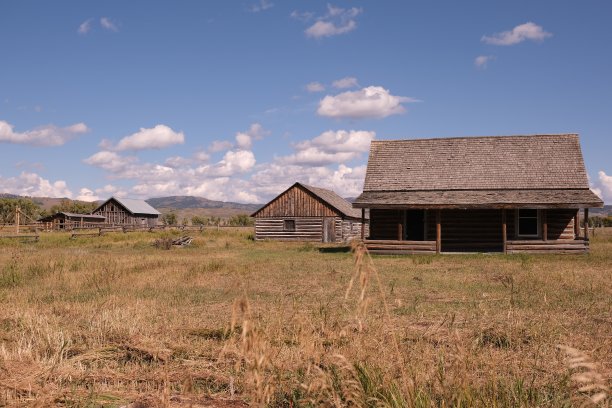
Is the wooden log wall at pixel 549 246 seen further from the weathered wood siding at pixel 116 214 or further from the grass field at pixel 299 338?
the weathered wood siding at pixel 116 214

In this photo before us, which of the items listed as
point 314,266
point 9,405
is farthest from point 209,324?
point 314,266

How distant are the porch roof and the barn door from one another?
12836 millimetres

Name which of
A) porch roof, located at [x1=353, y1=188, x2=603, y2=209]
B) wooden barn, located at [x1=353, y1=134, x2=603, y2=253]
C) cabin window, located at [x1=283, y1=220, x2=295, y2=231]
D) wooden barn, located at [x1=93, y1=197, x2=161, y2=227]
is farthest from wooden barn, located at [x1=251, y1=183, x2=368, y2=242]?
wooden barn, located at [x1=93, y1=197, x2=161, y2=227]

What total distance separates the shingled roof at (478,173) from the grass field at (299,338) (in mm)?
8718

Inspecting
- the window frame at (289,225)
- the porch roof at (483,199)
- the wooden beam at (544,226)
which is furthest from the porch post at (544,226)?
the window frame at (289,225)

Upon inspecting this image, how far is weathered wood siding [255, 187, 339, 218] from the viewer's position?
129 feet

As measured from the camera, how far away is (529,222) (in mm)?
25016

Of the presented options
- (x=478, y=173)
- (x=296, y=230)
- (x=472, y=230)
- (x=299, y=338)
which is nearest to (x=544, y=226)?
(x=472, y=230)

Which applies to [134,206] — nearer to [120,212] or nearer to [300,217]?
[120,212]

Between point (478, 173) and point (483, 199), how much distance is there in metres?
3.14

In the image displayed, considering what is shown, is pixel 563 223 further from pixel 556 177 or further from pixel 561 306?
pixel 561 306

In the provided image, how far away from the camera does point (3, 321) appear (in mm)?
7676

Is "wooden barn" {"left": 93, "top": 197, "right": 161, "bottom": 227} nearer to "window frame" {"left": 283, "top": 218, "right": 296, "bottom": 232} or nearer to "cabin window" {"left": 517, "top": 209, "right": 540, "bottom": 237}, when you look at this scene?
"window frame" {"left": 283, "top": 218, "right": 296, "bottom": 232}

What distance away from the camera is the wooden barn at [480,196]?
2334cm
